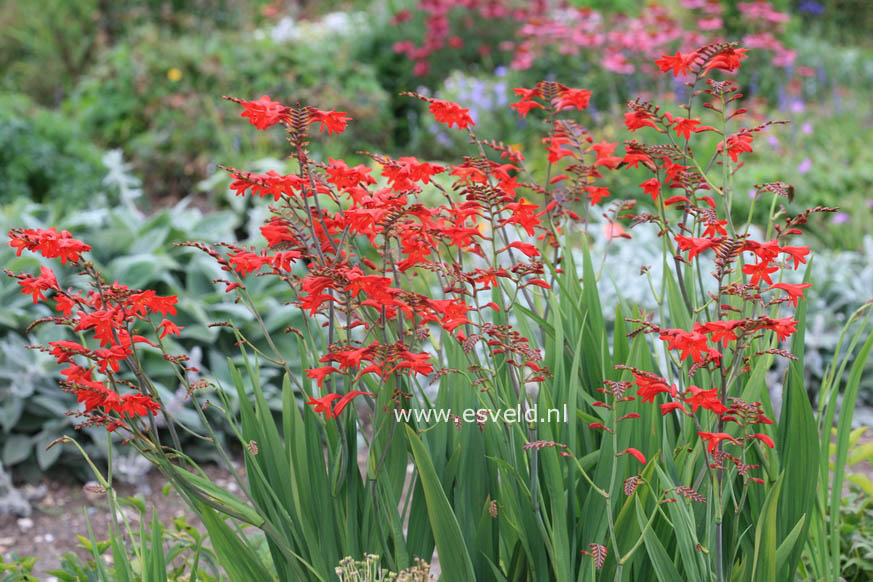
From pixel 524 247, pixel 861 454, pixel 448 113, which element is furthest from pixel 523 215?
pixel 861 454

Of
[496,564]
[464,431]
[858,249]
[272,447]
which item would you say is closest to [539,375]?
[464,431]

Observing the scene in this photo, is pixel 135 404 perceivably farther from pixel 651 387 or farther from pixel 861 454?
pixel 861 454

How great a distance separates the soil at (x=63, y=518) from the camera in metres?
2.91

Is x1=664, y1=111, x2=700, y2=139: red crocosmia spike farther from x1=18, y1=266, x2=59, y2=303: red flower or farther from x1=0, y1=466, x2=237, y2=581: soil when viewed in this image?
x1=0, y1=466, x2=237, y2=581: soil

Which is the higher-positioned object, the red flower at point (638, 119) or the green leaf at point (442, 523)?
the red flower at point (638, 119)

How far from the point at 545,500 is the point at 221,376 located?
2.13 metres

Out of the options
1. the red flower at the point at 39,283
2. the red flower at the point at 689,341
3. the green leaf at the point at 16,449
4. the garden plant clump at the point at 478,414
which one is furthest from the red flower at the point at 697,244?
the green leaf at the point at 16,449

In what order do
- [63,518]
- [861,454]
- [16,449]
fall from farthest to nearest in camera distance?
[16,449] → [63,518] → [861,454]

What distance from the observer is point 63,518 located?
10.2 feet

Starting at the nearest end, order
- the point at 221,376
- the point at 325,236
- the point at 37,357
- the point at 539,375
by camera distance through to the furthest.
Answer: the point at 539,375, the point at 325,236, the point at 37,357, the point at 221,376

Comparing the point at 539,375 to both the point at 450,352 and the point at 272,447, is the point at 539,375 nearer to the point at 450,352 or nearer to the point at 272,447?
the point at 450,352

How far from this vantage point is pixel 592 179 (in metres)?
2.04

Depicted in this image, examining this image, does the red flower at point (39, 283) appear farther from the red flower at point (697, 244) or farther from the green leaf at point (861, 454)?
the green leaf at point (861, 454)

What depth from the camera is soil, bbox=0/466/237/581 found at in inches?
115
